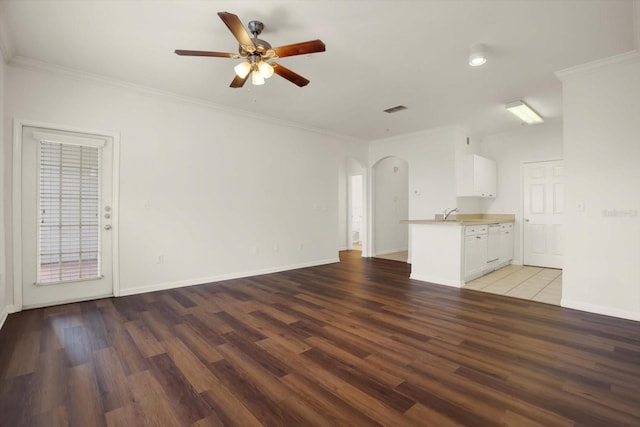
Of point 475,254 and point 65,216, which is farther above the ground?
point 65,216

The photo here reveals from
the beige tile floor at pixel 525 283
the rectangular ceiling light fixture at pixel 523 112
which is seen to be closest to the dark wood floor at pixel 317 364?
the beige tile floor at pixel 525 283

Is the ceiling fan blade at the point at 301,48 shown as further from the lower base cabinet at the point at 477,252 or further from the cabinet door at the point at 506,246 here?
the cabinet door at the point at 506,246

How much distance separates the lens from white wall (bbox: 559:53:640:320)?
309 centimetres

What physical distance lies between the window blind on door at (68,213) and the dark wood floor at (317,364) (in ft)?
1.58

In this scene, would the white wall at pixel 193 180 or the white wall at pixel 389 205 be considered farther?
the white wall at pixel 389 205

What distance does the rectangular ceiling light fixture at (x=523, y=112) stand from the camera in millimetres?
4477

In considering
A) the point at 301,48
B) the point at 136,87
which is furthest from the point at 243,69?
the point at 136,87

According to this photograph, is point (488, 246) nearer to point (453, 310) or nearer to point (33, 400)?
point (453, 310)

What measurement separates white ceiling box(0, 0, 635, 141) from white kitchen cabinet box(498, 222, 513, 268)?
2421 mm

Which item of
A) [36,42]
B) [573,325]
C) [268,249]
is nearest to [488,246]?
[573,325]

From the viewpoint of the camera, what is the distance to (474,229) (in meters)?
4.72

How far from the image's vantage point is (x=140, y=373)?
2.05 m

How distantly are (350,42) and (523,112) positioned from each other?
3.46 metres

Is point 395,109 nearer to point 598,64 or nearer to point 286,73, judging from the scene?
point 598,64
